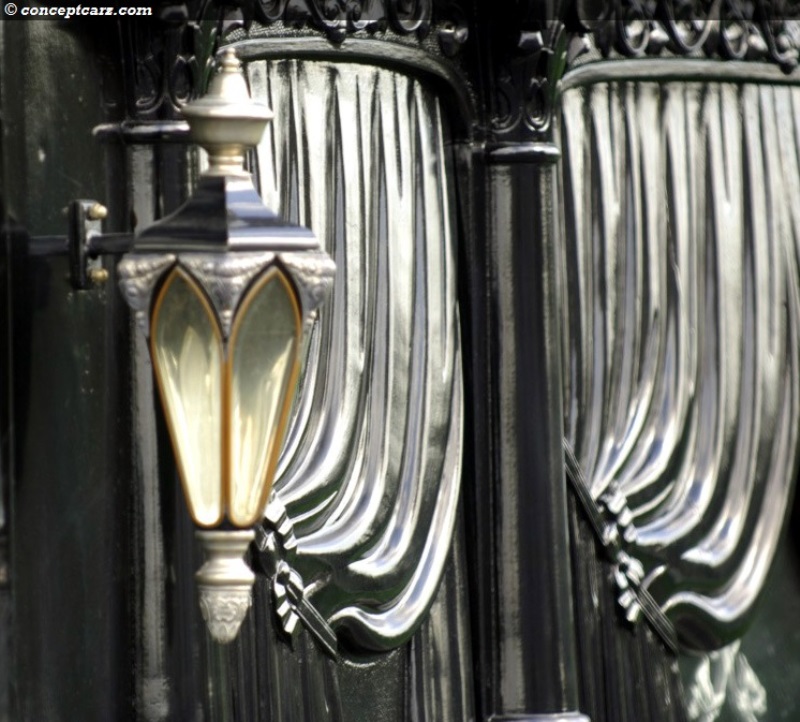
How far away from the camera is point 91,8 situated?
17.5 ft

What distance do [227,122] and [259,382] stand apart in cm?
52

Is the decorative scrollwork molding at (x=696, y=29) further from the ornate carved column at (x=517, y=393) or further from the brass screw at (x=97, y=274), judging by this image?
the brass screw at (x=97, y=274)

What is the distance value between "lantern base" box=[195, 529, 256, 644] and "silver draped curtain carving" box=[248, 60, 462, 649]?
1.13m

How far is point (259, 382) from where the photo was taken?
4.55 metres

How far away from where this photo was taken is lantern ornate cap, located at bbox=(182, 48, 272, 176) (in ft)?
15.4

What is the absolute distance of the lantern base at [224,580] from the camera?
15.2 feet

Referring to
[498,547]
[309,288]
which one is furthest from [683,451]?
[309,288]

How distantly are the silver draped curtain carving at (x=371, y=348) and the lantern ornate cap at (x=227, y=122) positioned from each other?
1175 mm

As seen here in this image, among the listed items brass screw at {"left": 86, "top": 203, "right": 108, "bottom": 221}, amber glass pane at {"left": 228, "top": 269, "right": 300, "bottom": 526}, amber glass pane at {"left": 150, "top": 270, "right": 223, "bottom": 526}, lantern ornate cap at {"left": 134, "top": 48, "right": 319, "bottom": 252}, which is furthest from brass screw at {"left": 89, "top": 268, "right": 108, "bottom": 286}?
amber glass pane at {"left": 228, "top": 269, "right": 300, "bottom": 526}

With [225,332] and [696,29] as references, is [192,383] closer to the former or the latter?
[225,332]

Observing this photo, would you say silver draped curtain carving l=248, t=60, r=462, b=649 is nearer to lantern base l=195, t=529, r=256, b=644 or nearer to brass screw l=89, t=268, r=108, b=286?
brass screw l=89, t=268, r=108, b=286

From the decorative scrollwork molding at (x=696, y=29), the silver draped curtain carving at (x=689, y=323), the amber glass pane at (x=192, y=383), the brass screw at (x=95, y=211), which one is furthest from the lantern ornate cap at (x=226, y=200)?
the silver draped curtain carving at (x=689, y=323)

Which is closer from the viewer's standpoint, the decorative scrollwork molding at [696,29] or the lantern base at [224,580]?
the lantern base at [224,580]

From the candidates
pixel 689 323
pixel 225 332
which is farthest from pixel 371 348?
pixel 225 332
